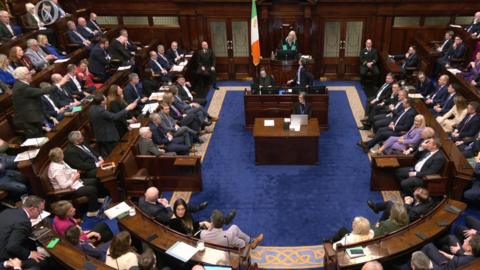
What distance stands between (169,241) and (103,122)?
114 inches

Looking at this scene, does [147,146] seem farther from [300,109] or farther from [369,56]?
[369,56]

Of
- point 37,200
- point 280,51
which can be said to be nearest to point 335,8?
point 280,51

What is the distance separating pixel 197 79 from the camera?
11484mm

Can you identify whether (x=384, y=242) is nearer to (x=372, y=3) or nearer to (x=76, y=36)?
(x=372, y=3)

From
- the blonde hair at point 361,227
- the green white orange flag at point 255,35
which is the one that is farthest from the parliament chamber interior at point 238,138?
the green white orange flag at point 255,35

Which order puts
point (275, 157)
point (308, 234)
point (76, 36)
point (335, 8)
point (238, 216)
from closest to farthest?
point (308, 234), point (238, 216), point (275, 157), point (76, 36), point (335, 8)

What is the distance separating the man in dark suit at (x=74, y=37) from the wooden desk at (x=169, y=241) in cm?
643

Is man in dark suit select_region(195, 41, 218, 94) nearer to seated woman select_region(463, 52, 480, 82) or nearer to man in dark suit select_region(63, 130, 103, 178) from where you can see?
man in dark suit select_region(63, 130, 103, 178)

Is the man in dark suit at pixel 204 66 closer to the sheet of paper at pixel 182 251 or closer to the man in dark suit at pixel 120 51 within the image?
the man in dark suit at pixel 120 51

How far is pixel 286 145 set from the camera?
288 inches

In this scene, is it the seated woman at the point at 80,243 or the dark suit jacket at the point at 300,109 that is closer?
the seated woman at the point at 80,243

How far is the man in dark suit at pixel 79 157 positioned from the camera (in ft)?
20.1

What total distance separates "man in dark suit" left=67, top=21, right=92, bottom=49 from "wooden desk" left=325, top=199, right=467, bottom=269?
318 inches

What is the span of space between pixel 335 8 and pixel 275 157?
540 cm
